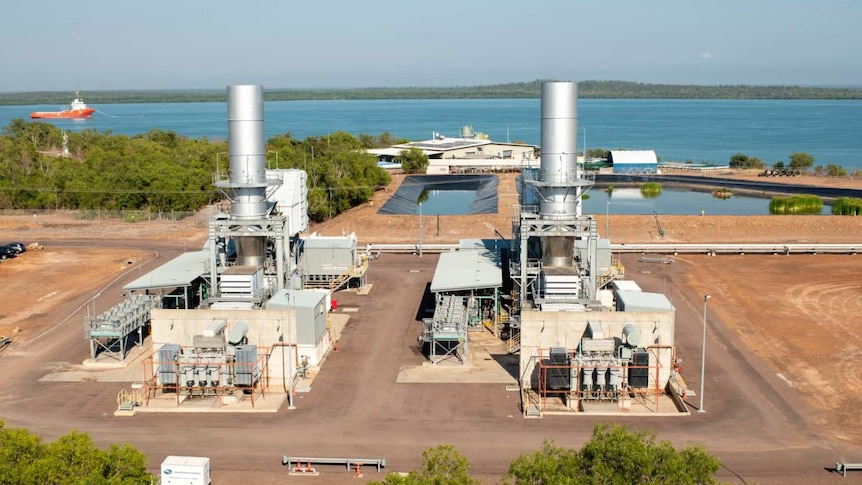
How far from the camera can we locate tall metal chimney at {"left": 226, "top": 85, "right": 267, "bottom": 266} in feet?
138

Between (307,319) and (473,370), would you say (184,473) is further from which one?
(473,370)

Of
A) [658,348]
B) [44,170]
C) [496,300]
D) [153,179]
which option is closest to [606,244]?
[496,300]

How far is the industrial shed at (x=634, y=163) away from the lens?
116250mm

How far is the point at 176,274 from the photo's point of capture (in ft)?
156

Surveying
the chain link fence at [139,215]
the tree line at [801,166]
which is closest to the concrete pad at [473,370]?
the chain link fence at [139,215]

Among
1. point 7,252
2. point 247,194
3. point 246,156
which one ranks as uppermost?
point 246,156

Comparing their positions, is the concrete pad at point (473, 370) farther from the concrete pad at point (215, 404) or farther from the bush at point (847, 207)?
the bush at point (847, 207)

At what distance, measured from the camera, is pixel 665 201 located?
321ft

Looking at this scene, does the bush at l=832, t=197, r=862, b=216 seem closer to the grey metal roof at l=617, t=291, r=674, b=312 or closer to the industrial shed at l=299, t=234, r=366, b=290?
the grey metal roof at l=617, t=291, r=674, b=312

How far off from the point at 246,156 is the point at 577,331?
63.1ft

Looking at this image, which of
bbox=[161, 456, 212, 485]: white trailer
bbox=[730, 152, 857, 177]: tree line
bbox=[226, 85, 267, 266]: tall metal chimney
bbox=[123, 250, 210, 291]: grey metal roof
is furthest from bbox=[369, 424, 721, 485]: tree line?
bbox=[730, 152, 857, 177]: tree line

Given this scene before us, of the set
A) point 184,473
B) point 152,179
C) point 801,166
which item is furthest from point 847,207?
point 184,473

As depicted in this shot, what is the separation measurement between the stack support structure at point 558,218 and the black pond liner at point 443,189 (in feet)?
131

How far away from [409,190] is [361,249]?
36.8 metres
